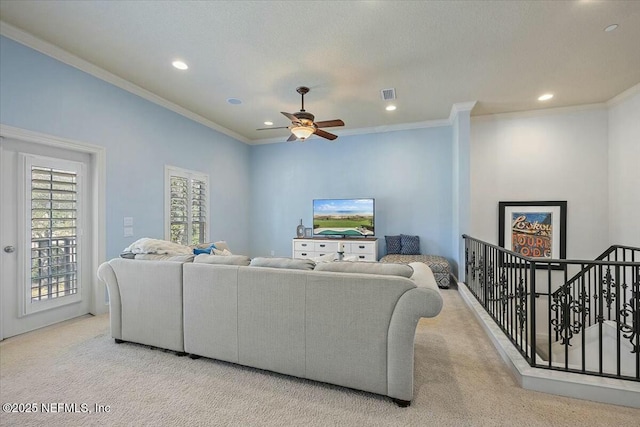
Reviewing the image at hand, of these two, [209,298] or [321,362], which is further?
[209,298]

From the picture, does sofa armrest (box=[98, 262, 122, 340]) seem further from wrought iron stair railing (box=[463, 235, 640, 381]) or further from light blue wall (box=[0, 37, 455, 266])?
wrought iron stair railing (box=[463, 235, 640, 381])

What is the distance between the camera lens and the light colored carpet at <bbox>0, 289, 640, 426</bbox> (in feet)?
5.65

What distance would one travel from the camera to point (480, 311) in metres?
3.36

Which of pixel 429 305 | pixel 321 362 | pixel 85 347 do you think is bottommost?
pixel 85 347

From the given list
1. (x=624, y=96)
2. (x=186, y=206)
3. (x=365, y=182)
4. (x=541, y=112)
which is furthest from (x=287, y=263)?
(x=624, y=96)

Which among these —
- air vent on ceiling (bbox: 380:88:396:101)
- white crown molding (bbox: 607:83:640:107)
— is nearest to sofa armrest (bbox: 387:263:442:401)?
air vent on ceiling (bbox: 380:88:396:101)

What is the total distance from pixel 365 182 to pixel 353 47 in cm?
321

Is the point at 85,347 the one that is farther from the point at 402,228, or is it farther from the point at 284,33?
the point at 402,228

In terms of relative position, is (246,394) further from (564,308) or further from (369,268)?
(564,308)

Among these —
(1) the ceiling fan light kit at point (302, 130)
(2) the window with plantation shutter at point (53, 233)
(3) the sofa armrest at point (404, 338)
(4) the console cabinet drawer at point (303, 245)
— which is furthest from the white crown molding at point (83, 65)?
(3) the sofa armrest at point (404, 338)

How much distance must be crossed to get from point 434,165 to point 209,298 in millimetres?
4783

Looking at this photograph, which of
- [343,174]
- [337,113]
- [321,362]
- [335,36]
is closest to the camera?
[321,362]

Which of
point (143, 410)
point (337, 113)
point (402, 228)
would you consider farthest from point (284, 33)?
point (402, 228)

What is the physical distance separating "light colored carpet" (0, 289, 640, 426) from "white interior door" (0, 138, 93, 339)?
0.48 meters
